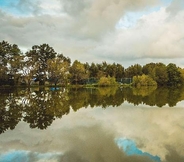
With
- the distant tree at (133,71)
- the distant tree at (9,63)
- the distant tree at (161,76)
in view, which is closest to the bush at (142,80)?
the distant tree at (161,76)

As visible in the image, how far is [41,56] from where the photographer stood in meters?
62.4

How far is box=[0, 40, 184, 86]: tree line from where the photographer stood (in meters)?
51.8

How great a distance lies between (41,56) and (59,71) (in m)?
10.3

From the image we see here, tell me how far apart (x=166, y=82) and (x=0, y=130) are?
2775 inches

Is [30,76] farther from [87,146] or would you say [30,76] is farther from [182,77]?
[182,77]

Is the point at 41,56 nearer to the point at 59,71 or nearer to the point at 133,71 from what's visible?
the point at 59,71

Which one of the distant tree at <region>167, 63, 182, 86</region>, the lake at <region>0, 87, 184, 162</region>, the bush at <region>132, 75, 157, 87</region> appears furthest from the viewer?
the distant tree at <region>167, 63, 182, 86</region>

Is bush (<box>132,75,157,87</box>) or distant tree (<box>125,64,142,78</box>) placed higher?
distant tree (<box>125,64,142,78</box>)

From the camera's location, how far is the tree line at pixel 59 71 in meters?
51.8

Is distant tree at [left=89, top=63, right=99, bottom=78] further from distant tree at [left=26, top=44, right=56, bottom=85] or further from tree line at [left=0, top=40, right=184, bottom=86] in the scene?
distant tree at [left=26, top=44, right=56, bottom=85]

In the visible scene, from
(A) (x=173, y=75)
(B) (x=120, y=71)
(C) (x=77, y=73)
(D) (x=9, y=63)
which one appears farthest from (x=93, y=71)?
(D) (x=9, y=63)

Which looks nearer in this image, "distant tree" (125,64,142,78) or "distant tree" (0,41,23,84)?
"distant tree" (0,41,23,84)

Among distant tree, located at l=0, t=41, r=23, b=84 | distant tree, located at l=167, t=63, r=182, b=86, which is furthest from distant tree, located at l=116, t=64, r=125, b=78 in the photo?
distant tree, located at l=0, t=41, r=23, b=84

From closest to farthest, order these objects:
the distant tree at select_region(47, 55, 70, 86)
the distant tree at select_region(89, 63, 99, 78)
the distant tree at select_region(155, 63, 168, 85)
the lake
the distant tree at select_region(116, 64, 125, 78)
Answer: the lake
the distant tree at select_region(47, 55, 70, 86)
the distant tree at select_region(155, 63, 168, 85)
the distant tree at select_region(89, 63, 99, 78)
the distant tree at select_region(116, 64, 125, 78)
